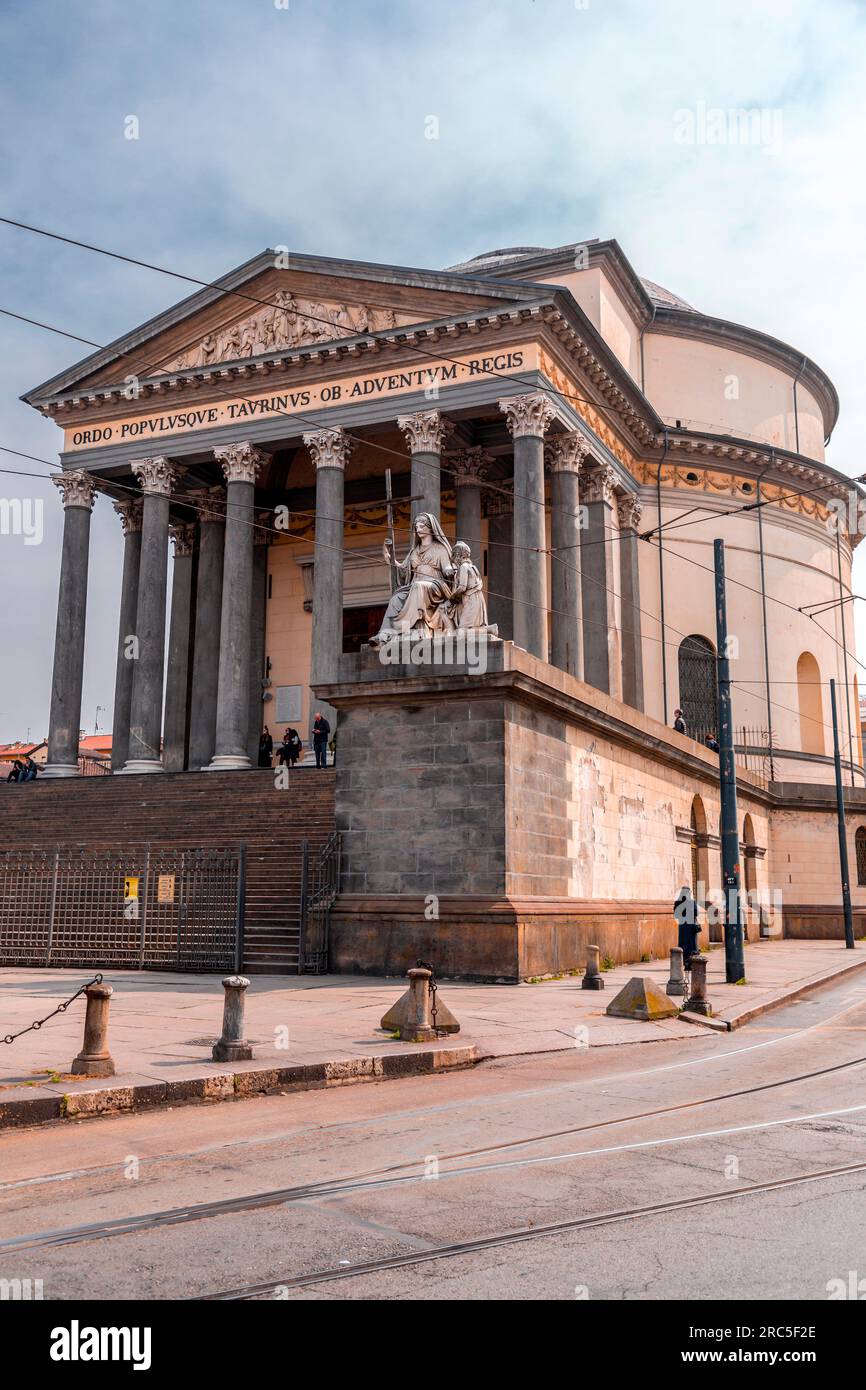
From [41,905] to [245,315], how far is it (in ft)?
65.2

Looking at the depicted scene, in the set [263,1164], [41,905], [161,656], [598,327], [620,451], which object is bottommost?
[263,1164]

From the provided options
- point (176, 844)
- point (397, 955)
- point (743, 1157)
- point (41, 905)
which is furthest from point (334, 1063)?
point (176, 844)

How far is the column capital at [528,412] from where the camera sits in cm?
2967

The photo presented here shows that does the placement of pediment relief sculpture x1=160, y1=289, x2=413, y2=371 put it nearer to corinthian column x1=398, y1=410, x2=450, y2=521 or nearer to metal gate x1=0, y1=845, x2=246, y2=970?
corinthian column x1=398, y1=410, x2=450, y2=521

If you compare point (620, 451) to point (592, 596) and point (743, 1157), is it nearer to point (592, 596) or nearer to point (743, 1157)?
point (592, 596)

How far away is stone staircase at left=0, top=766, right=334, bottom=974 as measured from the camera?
1944cm

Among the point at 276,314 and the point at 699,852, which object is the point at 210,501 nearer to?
the point at 276,314

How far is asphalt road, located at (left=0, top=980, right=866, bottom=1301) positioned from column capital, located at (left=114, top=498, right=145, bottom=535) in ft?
100

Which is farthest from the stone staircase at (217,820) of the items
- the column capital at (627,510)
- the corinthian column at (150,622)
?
the column capital at (627,510)

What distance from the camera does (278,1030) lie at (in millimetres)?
10477

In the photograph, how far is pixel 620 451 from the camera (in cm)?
3788

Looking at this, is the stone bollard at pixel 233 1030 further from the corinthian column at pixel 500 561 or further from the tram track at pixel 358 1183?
the corinthian column at pixel 500 561

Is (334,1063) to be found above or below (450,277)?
below

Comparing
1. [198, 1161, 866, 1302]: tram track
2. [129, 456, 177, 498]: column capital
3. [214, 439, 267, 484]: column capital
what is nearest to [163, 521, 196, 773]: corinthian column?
[129, 456, 177, 498]: column capital
